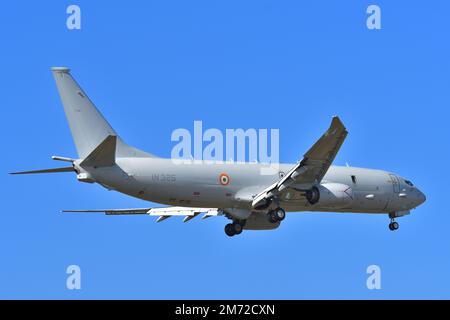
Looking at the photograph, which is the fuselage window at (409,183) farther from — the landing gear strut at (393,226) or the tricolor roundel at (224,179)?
the tricolor roundel at (224,179)

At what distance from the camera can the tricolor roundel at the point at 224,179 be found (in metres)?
53.9

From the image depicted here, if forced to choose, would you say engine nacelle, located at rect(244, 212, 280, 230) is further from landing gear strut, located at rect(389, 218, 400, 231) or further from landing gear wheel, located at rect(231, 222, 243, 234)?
landing gear strut, located at rect(389, 218, 400, 231)

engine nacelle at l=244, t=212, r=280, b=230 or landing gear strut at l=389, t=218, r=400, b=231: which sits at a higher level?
engine nacelle at l=244, t=212, r=280, b=230

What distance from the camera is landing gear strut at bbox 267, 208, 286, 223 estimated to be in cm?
5544

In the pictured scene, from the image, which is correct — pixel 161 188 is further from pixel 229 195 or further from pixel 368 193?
pixel 368 193

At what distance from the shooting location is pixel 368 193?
196 feet

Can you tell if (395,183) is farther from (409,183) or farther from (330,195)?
→ (330,195)

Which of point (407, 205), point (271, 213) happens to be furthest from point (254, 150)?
point (407, 205)

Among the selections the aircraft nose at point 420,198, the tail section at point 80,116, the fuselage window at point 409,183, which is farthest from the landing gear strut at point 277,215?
the aircraft nose at point 420,198

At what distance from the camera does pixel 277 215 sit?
55.5m

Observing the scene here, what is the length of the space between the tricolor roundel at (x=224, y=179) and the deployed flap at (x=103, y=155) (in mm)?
6741

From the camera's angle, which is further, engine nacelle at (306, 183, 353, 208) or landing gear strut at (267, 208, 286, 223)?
landing gear strut at (267, 208, 286, 223)

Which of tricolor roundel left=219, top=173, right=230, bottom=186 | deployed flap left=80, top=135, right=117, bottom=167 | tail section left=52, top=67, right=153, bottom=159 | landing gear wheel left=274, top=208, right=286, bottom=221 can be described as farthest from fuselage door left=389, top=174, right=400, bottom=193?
deployed flap left=80, top=135, right=117, bottom=167
